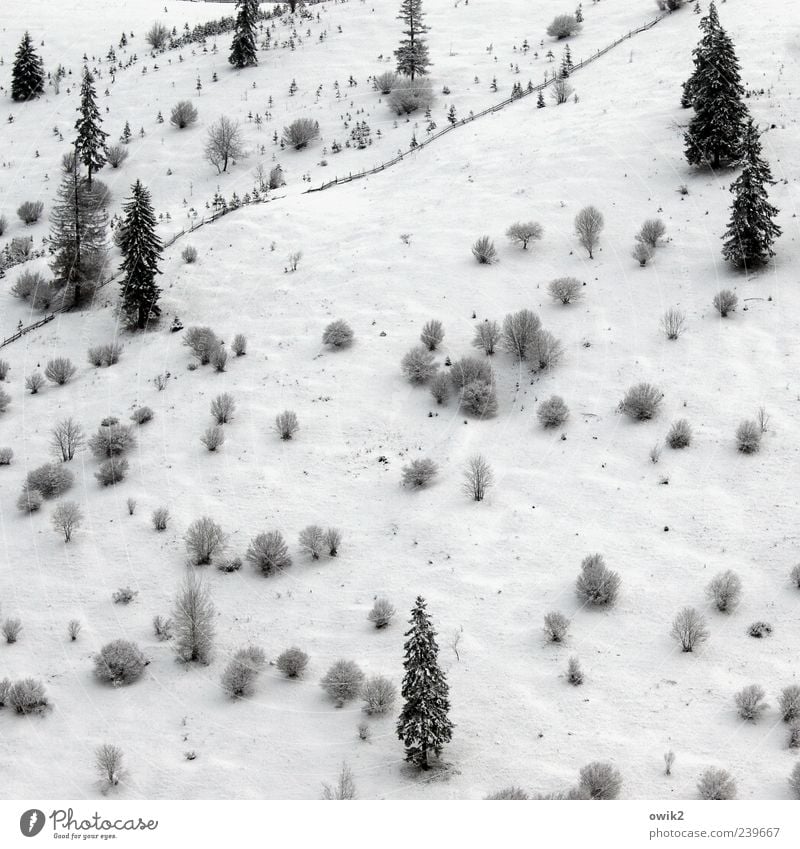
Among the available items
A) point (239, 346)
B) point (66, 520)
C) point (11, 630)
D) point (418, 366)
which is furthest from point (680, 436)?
point (11, 630)

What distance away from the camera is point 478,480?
30.6 m

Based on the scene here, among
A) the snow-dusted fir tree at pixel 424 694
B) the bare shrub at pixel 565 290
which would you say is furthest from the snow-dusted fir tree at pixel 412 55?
the snow-dusted fir tree at pixel 424 694

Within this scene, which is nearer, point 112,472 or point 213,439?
point 112,472

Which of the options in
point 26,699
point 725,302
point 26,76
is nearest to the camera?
point 26,699

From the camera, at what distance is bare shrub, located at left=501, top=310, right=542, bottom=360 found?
36062 millimetres

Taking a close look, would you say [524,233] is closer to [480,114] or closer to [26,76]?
[480,114]

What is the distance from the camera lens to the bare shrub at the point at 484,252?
1640 inches

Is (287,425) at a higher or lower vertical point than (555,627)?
higher

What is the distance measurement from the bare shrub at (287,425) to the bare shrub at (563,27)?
4489 cm

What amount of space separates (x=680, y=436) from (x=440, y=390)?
8949 mm

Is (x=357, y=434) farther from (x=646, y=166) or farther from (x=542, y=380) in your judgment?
(x=646, y=166)

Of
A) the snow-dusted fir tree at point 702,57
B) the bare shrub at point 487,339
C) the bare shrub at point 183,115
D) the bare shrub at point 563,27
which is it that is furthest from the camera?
the bare shrub at point 563,27
